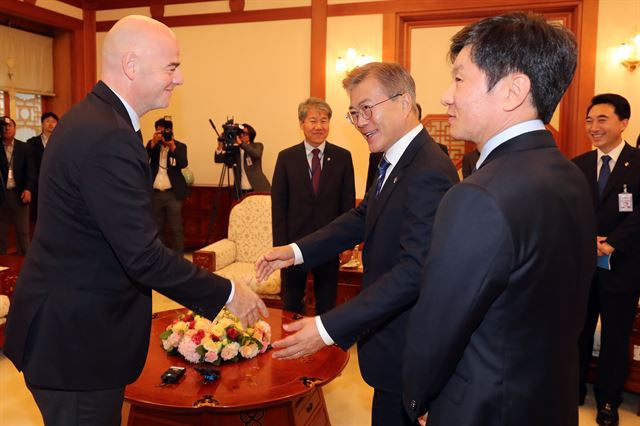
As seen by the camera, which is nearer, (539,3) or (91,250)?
(91,250)

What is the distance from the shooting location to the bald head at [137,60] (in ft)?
4.91

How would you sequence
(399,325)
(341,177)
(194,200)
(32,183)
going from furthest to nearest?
(194,200)
(32,183)
(341,177)
(399,325)

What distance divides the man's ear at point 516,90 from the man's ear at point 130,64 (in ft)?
3.36

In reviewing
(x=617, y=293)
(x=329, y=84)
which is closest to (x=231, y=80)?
(x=329, y=84)

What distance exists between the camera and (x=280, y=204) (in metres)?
3.73

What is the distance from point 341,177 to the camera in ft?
12.3

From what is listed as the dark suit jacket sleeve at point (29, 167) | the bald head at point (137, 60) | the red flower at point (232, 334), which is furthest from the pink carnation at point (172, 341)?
the dark suit jacket sleeve at point (29, 167)

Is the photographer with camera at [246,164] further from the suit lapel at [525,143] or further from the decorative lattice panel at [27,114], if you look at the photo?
the suit lapel at [525,143]

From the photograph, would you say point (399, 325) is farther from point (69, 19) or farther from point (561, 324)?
point (69, 19)

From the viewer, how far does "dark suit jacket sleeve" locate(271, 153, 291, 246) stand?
3.72m

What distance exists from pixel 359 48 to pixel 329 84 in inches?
23.0

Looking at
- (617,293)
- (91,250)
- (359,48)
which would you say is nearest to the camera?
(91,250)

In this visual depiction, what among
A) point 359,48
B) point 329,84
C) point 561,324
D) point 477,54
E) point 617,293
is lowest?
point 617,293

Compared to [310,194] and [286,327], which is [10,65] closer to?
[310,194]
